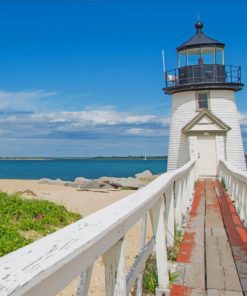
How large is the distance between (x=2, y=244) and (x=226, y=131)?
51.5ft

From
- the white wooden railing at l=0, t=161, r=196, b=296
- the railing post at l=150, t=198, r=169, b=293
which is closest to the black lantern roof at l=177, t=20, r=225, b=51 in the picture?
the railing post at l=150, t=198, r=169, b=293

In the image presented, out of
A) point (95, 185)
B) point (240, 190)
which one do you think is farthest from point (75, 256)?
point (95, 185)

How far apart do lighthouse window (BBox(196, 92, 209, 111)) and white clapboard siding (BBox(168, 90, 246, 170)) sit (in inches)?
8.9

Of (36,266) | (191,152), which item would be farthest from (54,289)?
(191,152)

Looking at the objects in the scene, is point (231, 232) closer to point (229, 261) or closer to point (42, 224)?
point (229, 261)

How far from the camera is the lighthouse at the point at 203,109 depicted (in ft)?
64.4

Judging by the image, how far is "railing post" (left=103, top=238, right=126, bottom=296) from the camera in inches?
74.2

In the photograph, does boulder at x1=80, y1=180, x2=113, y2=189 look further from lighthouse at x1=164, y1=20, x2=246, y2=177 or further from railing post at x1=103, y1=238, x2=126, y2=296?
railing post at x1=103, y1=238, x2=126, y2=296

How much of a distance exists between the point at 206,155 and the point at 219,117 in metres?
2.67

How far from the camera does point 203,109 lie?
2081 centimetres

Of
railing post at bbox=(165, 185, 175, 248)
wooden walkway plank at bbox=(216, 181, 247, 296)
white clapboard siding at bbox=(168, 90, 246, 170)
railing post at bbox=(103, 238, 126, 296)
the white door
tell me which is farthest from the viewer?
white clapboard siding at bbox=(168, 90, 246, 170)

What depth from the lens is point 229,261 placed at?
4262 millimetres

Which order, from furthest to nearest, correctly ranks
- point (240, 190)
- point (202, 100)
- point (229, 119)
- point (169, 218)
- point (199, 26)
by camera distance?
1. point (199, 26)
2. point (202, 100)
3. point (229, 119)
4. point (240, 190)
5. point (169, 218)

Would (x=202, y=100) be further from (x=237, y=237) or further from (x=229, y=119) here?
(x=237, y=237)
